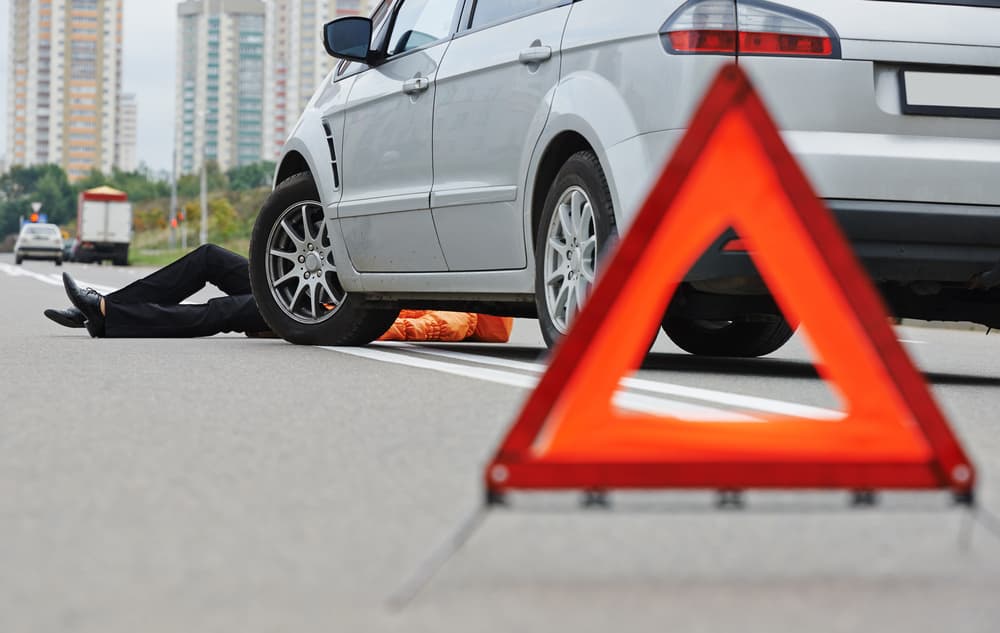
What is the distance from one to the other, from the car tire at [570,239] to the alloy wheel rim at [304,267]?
2250 mm

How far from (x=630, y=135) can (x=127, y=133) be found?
195989 mm

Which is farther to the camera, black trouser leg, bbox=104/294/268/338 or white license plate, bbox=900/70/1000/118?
black trouser leg, bbox=104/294/268/338

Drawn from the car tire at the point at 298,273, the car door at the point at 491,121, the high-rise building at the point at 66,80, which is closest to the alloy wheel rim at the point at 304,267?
the car tire at the point at 298,273

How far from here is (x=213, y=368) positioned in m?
7.44

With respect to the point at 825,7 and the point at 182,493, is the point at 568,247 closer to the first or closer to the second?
the point at 825,7

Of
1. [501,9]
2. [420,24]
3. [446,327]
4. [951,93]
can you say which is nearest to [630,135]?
[951,93]

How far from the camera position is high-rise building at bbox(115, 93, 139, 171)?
179 meters

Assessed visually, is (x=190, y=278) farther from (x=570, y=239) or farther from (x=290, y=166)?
(x=570, y=239)

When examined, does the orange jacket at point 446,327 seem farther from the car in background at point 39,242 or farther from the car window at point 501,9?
the car in background at point 39,242

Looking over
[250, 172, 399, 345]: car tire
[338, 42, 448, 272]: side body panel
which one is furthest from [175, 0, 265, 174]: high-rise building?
[338, 42, 448, 272]: side body panel

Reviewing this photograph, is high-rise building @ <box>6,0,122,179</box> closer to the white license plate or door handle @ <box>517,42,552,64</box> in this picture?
door handle @ <box>517,42,552,64</box>

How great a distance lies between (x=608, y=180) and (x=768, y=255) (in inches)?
129

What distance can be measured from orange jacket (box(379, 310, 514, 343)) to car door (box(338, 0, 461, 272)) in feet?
3.88

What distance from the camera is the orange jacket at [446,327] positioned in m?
9.81
